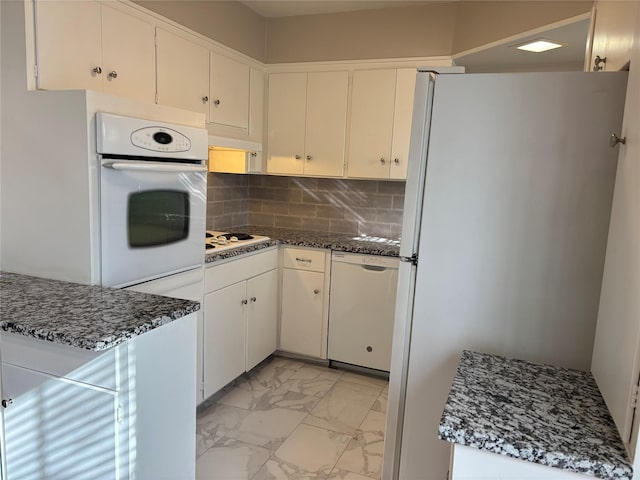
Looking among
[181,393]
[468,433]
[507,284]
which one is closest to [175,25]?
[181,393]

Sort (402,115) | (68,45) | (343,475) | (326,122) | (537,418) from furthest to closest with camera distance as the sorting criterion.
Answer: (326,122), (402,115), (343,475), (68,45), (537,418)

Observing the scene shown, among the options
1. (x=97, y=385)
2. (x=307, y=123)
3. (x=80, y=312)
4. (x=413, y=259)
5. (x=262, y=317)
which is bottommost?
(x=262, y=317)

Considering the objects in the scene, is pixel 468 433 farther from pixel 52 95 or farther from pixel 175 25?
pixel 175 25

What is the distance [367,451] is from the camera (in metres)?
2.37

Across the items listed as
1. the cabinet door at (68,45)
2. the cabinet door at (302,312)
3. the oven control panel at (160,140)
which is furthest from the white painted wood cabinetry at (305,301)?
the cabinet door at (68,45)

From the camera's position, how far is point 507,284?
1478mm

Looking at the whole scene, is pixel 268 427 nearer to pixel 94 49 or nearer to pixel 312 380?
pixel 312 380

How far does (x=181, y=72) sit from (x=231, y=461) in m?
2.11

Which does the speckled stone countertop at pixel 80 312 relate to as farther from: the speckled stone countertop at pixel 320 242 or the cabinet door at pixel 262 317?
the cabinet door at pixel 262 317

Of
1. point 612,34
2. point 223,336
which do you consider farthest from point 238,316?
point 612,34

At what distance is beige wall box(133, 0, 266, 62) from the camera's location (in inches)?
100

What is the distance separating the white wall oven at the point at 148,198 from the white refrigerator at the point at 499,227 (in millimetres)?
1120

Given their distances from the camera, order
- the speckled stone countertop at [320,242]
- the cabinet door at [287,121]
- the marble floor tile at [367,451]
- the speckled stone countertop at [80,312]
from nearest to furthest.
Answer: the speckled stone countertop at [80,312]
the marble floor tile at [367,451]
the speckled stone countertop at [320,242]
the cabinet door at [287,121]

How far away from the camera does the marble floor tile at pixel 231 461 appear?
2.14m
